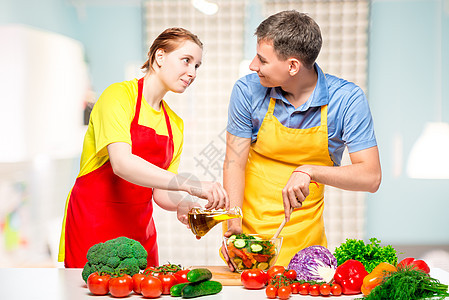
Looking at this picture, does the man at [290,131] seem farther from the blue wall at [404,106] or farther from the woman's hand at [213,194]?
the blue wall at [404,106]

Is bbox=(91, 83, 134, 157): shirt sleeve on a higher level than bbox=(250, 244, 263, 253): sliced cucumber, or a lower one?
higher

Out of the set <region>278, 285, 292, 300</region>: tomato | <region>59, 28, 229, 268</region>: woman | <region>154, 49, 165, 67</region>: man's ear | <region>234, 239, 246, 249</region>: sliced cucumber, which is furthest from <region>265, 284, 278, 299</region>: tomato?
<region>154, 49, 165, 67</region>: man's ear

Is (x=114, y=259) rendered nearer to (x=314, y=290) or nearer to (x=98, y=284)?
(x=98, y=284)

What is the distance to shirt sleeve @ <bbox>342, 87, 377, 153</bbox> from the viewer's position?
2.35 metres

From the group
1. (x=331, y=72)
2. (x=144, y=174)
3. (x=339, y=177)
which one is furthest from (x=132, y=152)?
(x=331, y=72)

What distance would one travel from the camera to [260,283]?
1.71 meters

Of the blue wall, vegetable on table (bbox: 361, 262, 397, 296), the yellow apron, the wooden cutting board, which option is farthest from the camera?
the blue wall

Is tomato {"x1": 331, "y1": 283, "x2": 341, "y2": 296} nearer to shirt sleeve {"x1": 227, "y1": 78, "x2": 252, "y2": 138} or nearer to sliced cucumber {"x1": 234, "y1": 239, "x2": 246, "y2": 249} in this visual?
sliced cucumber {"x1": 234, "y1": 239, "x2": 246, "y2": 249}

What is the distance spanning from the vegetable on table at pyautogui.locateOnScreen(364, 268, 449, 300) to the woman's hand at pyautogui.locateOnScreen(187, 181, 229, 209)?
666 millimetres

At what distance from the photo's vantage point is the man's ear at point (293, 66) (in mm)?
2341

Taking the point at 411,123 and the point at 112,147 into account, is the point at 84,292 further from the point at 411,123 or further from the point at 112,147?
the point at 411,123

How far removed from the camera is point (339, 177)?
222cm

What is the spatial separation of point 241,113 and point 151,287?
113 cm

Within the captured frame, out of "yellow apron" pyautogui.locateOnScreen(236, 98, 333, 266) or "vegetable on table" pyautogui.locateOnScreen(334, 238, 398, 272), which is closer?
"vegetable on table" pyautogui.locateOnScreen(334, 238, 398, 272)
